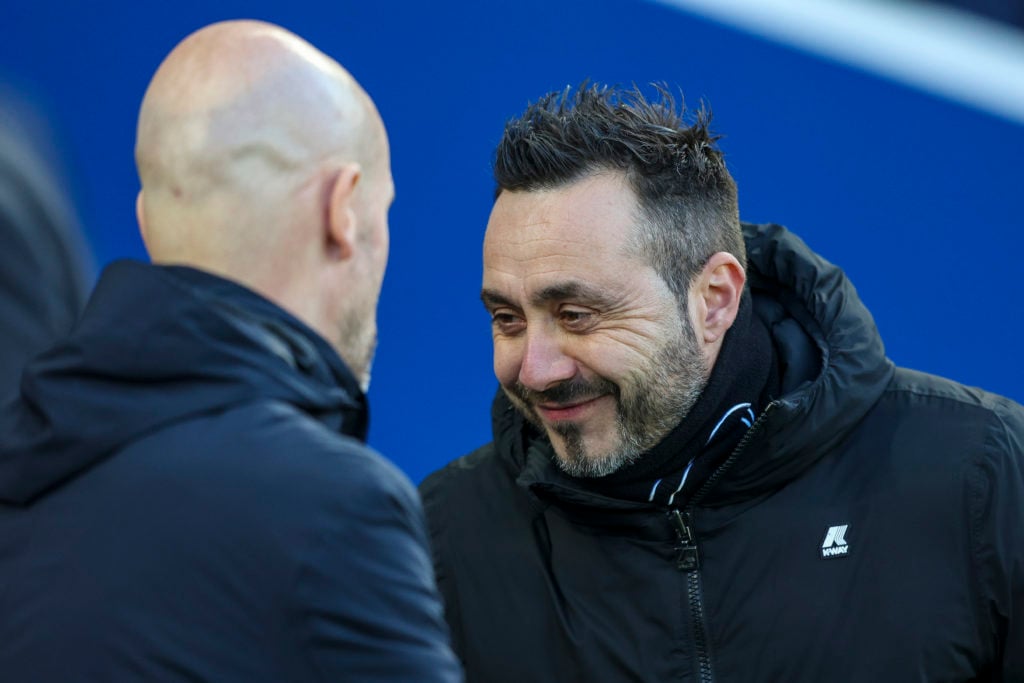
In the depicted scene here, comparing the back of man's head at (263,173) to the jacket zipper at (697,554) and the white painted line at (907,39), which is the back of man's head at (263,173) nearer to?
the jacket zipper at (697,554)

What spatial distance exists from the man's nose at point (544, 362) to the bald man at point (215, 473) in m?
0.74

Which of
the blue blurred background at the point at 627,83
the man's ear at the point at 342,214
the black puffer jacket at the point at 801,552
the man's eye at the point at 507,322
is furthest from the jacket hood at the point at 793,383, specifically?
the man's ear at the point at 342,214

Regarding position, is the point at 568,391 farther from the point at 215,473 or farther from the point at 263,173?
the point at 215,473

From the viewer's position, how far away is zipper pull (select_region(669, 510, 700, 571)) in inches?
71.7

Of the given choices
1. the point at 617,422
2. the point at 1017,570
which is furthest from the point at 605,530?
the point at 1017,570

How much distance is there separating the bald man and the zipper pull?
0.76 metres

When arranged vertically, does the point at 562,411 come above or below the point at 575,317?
below

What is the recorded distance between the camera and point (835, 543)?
1839 millimetres

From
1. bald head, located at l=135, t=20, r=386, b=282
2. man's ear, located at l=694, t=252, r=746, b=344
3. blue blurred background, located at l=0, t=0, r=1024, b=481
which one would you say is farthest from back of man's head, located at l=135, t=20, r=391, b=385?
blue blurred background, located at l=0, t=0, r=1024, b=481

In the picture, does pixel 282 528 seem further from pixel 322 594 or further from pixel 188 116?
pixel 188 116

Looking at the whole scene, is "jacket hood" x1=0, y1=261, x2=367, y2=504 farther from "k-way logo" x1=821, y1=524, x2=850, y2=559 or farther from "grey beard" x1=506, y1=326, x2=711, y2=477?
"k-way logo" x1=821, y1=524, x2=850, y2=559

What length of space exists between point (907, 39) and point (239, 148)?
1624mm

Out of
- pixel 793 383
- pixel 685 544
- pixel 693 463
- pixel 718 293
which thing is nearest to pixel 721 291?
pixel 718 293

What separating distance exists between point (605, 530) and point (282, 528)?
3.20 feet
